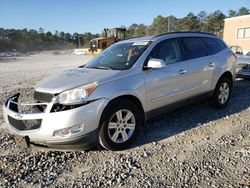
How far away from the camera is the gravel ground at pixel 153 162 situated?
3297mm

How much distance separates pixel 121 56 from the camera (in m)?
4.85

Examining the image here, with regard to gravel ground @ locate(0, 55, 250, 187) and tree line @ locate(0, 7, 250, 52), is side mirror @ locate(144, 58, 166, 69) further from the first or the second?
tree line @ locate(0, 7, 250, 52)

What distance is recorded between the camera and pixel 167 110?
16.1 feet

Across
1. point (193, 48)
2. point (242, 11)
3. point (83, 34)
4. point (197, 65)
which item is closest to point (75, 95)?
point (197, 65)

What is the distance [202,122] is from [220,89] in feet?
4.01

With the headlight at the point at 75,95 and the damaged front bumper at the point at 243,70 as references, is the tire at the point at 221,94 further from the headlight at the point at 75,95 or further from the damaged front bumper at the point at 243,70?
the damaged front bumper at the point at 243,70

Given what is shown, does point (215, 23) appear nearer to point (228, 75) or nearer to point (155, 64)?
point (228, 75)

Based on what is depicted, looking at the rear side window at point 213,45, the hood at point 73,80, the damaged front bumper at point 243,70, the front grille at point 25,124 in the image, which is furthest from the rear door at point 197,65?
the damaged front bumper at point 243,70

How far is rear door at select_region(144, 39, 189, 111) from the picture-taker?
4488mm

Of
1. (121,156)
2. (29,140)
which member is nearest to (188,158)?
(121,156)

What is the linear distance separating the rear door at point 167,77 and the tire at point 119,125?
40 centimetres

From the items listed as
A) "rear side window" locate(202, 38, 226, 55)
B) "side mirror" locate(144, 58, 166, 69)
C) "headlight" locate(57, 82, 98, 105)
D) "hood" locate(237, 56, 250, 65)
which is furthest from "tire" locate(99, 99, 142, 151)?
"hood" locate(237, 56, 250, 65)

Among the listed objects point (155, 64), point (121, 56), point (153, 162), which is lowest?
point (153, 162)

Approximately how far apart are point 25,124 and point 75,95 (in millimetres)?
870
